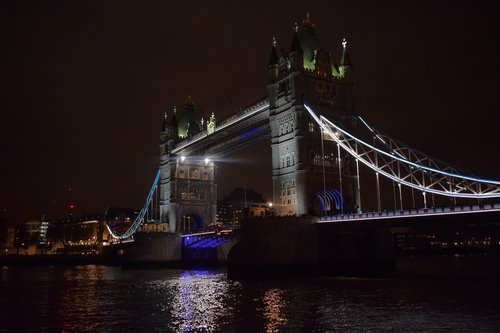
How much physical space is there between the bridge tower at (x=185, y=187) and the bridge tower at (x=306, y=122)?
101 feet

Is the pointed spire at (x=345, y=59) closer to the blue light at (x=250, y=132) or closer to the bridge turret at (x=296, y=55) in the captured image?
the bridge turret at (x=296, y=55)

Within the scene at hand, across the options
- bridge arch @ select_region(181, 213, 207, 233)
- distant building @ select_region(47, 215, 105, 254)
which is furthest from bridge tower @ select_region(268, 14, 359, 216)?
distant building @ select_region(47, 215, 105, 254)

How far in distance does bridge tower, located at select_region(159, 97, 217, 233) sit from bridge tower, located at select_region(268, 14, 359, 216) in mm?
30839

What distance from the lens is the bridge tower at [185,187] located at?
81.5 m

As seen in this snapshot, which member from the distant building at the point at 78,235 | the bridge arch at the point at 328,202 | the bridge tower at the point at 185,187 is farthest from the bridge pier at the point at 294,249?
the distant building at the point at 78,235

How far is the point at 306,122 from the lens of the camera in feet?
168

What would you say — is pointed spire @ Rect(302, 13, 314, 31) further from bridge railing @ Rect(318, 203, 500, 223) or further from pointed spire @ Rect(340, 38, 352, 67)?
bridge railing @ Rect(318, 203, 500, 223)

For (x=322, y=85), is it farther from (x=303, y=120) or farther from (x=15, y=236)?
(x=15, y=236)

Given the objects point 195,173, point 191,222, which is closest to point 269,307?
point 195,173

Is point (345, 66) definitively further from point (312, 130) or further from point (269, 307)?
point (269, 307)

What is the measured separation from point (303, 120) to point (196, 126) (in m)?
38.6

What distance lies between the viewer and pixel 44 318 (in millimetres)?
26375

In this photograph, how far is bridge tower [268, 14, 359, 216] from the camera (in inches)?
1994

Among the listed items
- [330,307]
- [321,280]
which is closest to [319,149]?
[321,280]
